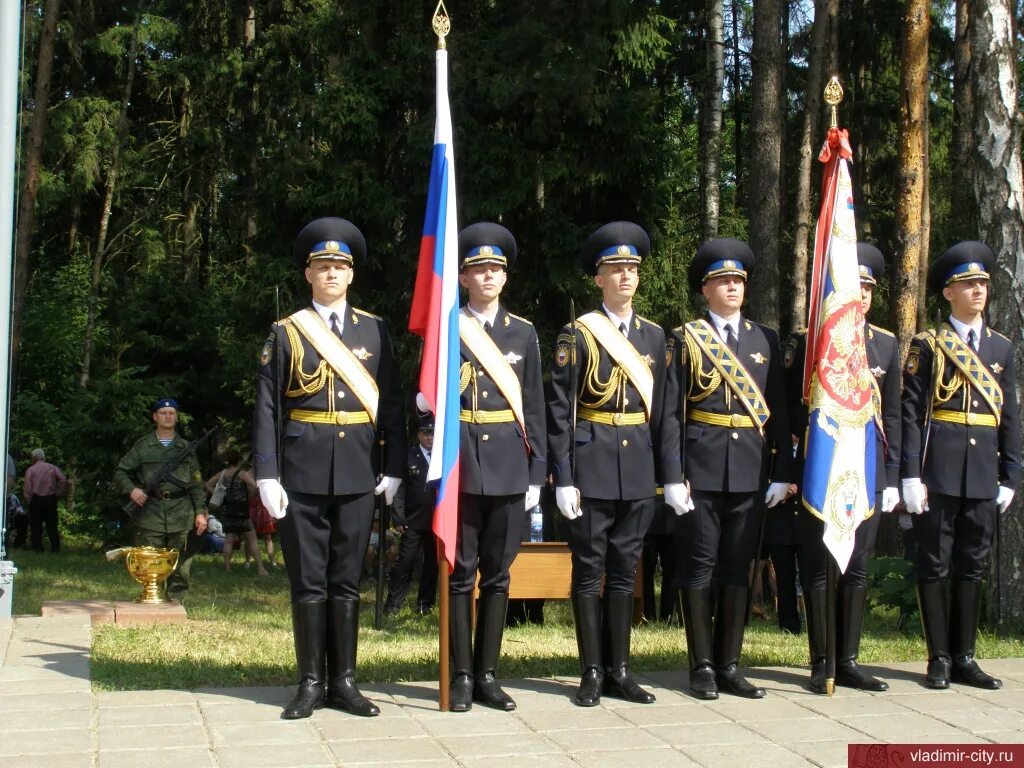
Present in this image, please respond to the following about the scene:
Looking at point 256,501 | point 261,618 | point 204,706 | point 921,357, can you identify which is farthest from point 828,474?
point 256,501

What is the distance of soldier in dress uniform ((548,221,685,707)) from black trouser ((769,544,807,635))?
12.0ft

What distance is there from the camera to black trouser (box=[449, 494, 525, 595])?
5.99 m

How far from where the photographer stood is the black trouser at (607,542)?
607 centimetres

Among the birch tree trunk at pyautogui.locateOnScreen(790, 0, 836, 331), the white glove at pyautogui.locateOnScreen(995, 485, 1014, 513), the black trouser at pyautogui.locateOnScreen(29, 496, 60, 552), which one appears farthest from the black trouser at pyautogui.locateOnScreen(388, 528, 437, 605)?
the black trouser at pyautogui.locateOnScreen(29, 496, 60, 552)

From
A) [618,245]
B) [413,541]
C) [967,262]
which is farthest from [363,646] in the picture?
[967,262]

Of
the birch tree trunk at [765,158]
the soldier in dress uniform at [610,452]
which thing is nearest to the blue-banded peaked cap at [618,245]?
the soldier in dress uniform at [610,452]

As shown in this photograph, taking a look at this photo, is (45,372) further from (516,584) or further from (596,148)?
(516,584)

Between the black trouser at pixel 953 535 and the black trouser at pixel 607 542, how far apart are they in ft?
4.86

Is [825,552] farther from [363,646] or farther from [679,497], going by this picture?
[363,646]

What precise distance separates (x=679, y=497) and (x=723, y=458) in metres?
0.29

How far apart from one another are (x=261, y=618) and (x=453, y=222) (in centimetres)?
596

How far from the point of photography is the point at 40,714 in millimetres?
5824

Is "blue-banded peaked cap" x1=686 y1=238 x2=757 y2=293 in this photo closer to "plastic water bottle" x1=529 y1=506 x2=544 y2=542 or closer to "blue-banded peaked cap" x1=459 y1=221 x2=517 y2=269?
"blue-banded peaked cap" x1=459 y1=221 x2=517 y2=269

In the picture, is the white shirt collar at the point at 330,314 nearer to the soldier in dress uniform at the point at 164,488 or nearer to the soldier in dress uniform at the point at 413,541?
the soldier in dress uniform at the point at 413,541
